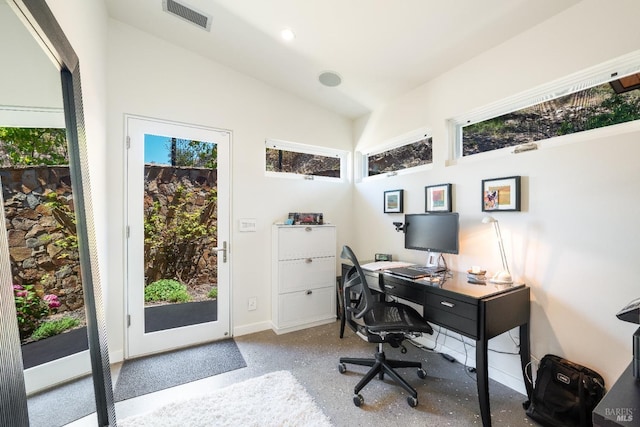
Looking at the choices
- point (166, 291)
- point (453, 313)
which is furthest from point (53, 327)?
point (453, 313)

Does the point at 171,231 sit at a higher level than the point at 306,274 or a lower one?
higher

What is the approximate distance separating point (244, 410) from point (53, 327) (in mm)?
1188

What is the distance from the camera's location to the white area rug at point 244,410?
65.8 inches

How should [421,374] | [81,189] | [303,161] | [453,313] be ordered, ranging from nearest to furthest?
[81,189] < [453,313] < [421,374] < [303,161]

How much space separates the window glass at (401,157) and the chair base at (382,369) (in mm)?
1849

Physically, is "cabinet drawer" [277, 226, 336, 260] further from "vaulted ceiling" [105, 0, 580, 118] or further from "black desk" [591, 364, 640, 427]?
"black desk" [591, 364, 640, 427]

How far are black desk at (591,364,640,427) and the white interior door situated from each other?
8.99 feet

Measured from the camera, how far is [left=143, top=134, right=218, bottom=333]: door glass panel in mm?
2570

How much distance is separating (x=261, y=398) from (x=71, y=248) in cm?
147

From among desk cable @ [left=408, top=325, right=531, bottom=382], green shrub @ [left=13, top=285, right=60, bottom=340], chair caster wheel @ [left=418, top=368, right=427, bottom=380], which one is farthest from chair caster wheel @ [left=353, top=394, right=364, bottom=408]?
green shrub @ [left=13, top=285, right=60, bottom=340]

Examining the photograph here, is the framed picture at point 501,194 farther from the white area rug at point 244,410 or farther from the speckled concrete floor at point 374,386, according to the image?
the white area rug at point 244,410

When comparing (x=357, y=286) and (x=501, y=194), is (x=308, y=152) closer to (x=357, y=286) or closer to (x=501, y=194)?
(x=357, y=286)

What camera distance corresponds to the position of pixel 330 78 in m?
2.84

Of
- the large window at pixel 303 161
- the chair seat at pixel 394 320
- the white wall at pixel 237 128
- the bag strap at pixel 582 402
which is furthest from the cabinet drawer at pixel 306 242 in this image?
the bag strap at pixel 582 402
